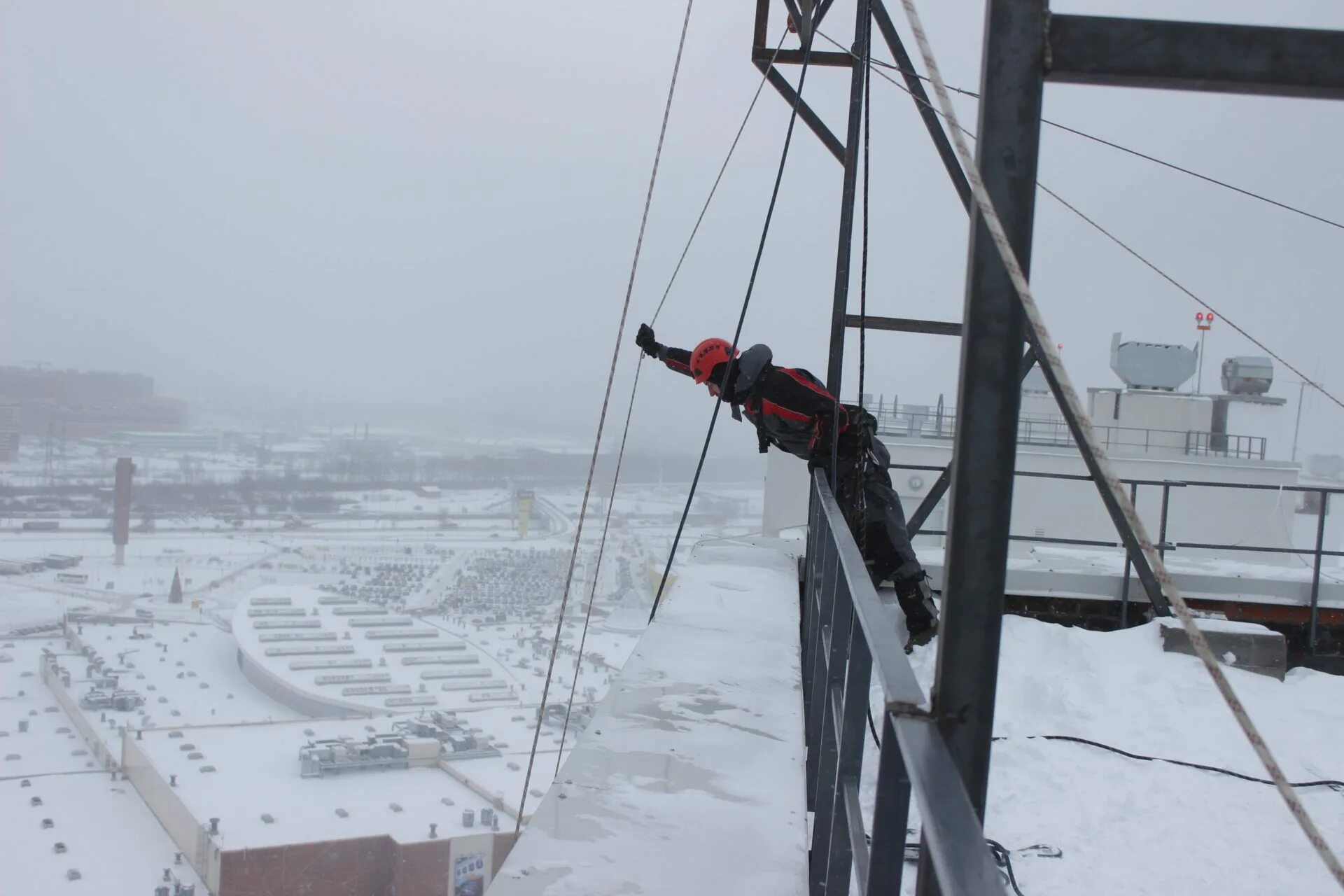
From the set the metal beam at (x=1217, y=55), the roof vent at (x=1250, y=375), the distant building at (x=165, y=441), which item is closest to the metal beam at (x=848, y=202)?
the metal beam at (x=1217, y=55)

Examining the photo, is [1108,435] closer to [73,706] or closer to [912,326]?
[912,326]

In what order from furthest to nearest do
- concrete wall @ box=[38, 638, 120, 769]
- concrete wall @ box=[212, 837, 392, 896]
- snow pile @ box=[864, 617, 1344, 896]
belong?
concrete wall @ box=[38, 638, 120, 769] → concrete wall @ box=[212, 837, 392, 896] → snow pile @ box=[864, 617, 1344, 896]

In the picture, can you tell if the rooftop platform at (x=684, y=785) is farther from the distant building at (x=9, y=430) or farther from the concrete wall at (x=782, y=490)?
the distant building at (x=9, y=430)

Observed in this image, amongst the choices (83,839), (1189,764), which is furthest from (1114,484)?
(83,839)

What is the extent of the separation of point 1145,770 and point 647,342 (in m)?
3.12

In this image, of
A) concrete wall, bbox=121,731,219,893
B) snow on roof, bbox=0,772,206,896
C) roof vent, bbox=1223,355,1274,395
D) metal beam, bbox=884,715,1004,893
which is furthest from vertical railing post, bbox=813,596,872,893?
roof vent, bbox=1223,355,1274,395

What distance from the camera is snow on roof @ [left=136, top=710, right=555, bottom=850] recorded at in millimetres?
12008

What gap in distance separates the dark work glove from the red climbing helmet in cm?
33

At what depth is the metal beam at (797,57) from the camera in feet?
19.9

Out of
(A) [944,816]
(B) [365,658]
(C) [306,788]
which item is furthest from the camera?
(B) [365,658]

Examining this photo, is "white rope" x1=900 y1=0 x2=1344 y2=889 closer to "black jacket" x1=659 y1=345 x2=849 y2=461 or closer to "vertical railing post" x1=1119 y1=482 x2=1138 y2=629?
"black jacket" x1=659 y1=345 x2=849 y2=461

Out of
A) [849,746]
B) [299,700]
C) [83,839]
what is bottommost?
[299,700]

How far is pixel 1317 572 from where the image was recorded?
21.8 feet

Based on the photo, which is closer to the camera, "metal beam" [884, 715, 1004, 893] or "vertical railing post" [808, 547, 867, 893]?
"metal beam" [884, 715, 1004, 893]
